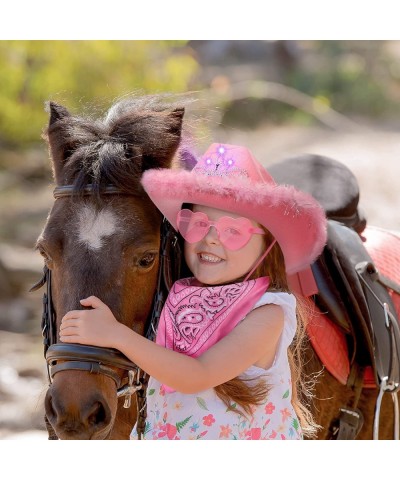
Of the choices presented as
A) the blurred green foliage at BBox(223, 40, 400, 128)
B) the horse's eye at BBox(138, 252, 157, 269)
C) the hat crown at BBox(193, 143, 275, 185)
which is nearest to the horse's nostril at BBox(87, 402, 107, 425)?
the horse's eye at BBox(138, 252, 157, 269)

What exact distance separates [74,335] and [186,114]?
1.05 m

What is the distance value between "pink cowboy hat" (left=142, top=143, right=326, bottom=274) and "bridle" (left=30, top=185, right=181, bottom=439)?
11 centimetres

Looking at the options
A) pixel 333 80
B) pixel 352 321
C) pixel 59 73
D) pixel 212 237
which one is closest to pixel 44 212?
pixel 59 73

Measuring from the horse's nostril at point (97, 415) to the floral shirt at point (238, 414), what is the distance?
262mm

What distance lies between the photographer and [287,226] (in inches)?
86.9

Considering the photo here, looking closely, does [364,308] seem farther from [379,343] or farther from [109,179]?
[109,179]

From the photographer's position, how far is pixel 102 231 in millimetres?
2195

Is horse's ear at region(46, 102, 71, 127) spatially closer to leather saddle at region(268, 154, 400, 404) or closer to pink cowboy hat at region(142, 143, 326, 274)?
pink cowboy hat at region(142, 143, 326, 274)

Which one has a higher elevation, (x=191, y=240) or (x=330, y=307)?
(x=191, y=240)

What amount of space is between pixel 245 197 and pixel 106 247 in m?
0.45

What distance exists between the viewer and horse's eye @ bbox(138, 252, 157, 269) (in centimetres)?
224

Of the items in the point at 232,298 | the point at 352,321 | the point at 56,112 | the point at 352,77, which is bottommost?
the point at 352,77

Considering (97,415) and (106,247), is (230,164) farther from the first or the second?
(97,415)

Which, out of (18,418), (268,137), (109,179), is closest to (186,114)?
(109,179)
